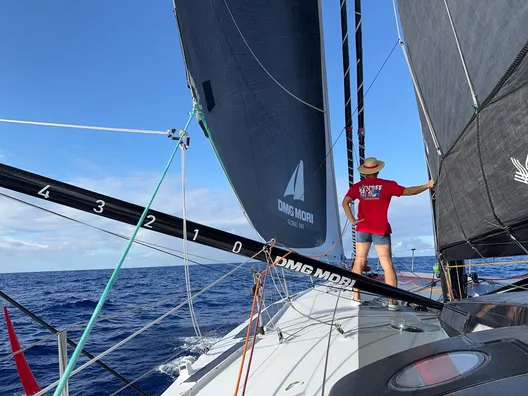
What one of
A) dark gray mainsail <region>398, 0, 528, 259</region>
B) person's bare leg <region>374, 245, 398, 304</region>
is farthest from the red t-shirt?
dark gray mainsail <region>398, 0, 528, 259</region>

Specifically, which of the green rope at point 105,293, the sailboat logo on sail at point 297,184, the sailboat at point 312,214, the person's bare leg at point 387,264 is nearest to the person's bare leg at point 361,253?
the person's bare leg at point 387,264

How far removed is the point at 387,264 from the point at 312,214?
1523 mm

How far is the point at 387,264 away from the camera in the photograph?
3.28m

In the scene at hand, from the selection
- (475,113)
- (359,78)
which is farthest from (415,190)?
(359,78)

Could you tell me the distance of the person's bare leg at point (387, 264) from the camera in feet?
10.7

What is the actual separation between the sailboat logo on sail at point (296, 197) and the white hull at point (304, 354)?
1272mm

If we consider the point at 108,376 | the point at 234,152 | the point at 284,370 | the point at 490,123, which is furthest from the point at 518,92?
the point at 108,376

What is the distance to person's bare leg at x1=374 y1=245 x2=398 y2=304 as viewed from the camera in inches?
129

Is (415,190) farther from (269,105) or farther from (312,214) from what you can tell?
(269,105)

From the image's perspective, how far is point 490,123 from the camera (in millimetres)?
1773

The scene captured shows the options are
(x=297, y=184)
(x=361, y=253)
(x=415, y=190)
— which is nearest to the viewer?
(x=415, y=190)

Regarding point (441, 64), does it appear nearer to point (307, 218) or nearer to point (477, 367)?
point (477, 367)

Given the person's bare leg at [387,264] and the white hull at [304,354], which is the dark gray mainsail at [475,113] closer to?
the person's bare leg at [387,264]

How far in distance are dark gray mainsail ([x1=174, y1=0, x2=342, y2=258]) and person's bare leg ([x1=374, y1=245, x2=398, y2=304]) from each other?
1063 mm
